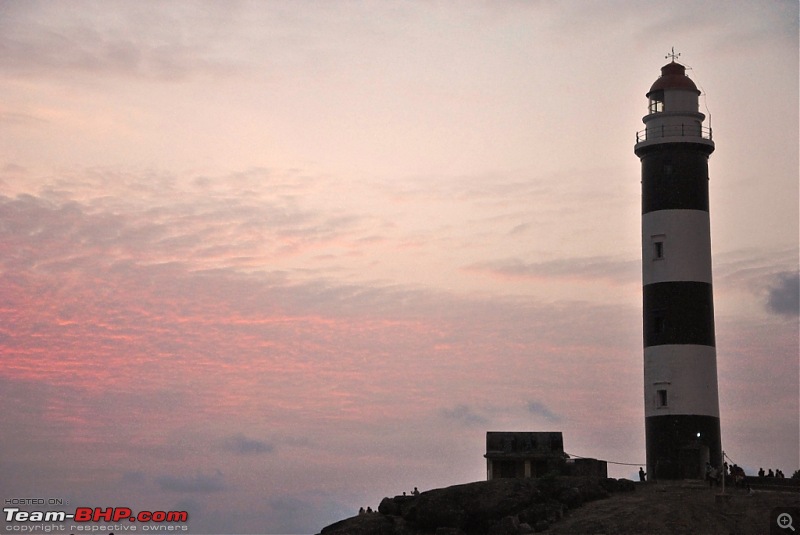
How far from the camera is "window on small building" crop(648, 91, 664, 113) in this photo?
73688 mm

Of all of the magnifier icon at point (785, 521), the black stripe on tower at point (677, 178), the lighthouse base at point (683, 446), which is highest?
the black stripe on tower at point (677, 178)

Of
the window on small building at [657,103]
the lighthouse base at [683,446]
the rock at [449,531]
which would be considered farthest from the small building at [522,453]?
the window on small building at [657,103]

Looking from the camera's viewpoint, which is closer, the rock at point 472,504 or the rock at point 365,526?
the rock at point 472,504

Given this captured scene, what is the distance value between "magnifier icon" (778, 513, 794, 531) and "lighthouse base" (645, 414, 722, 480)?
13.5m

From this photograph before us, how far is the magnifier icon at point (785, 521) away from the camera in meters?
53.0

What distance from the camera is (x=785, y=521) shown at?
175 ft

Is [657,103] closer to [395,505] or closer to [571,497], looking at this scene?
[571,497]

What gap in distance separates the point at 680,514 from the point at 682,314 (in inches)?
690

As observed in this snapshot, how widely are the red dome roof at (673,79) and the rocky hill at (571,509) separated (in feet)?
81.8

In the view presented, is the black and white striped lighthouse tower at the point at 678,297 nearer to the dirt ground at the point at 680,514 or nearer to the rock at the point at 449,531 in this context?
the dirt ground at the point at 680,514

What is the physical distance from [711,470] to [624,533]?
38.4 feet

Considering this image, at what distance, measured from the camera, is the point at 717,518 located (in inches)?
2146

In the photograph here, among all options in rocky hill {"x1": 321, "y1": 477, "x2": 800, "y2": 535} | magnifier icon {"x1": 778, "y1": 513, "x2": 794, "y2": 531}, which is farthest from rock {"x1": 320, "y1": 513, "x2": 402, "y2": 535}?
magnifier icon {"x1": 778, "y1": 513, "x2": 794, "y2": 531}

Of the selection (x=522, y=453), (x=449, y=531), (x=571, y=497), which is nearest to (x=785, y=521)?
(x=571, y=497)
